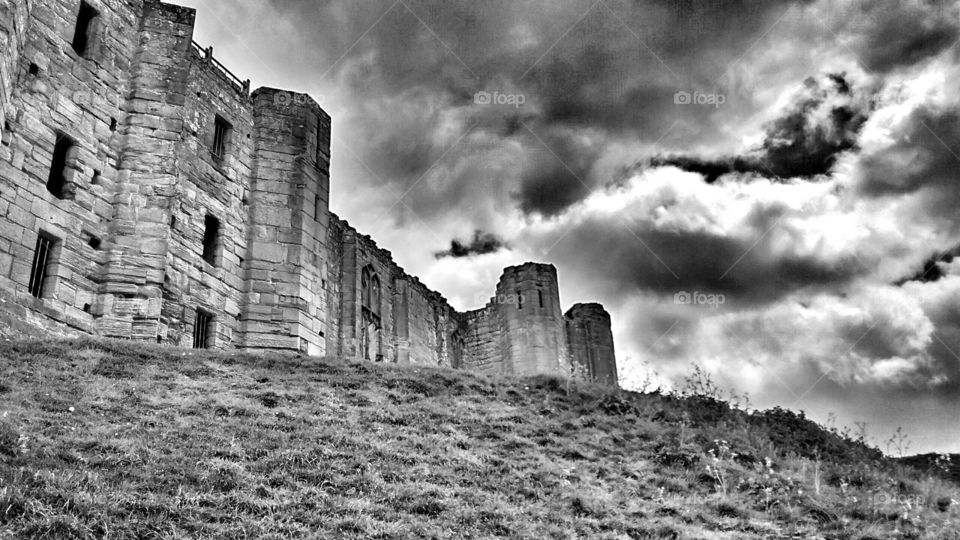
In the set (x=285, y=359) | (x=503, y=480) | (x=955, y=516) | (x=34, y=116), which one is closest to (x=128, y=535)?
(x=503, y=480)

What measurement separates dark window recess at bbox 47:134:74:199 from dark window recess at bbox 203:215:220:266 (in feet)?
11.6

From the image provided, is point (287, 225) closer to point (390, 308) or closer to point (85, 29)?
point (85, 29)

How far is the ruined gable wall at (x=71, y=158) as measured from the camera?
1644 cm

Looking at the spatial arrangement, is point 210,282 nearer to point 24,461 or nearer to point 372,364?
point 372,364

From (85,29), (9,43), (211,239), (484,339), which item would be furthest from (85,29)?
(484,339)

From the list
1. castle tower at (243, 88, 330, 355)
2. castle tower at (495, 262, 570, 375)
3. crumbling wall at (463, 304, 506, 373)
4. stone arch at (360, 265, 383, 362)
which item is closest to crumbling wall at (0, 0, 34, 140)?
castle tower at (243, 88, 330, 355)

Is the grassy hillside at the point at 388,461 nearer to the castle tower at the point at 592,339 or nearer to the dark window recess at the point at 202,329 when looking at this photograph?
the dark window recess at the point at 202,329

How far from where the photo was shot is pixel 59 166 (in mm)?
18062

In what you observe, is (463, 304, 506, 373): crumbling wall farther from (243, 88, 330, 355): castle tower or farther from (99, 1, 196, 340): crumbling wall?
(99, 1, 196, 340): crumbling wall

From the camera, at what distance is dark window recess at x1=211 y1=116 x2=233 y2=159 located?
2194 centimetres

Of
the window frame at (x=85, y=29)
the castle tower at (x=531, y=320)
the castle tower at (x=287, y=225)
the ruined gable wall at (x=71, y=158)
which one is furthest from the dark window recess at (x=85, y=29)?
the castle tower at (x=531, y=320)

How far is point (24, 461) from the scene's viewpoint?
9375mm

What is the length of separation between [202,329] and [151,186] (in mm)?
3302

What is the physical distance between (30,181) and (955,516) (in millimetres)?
16287
